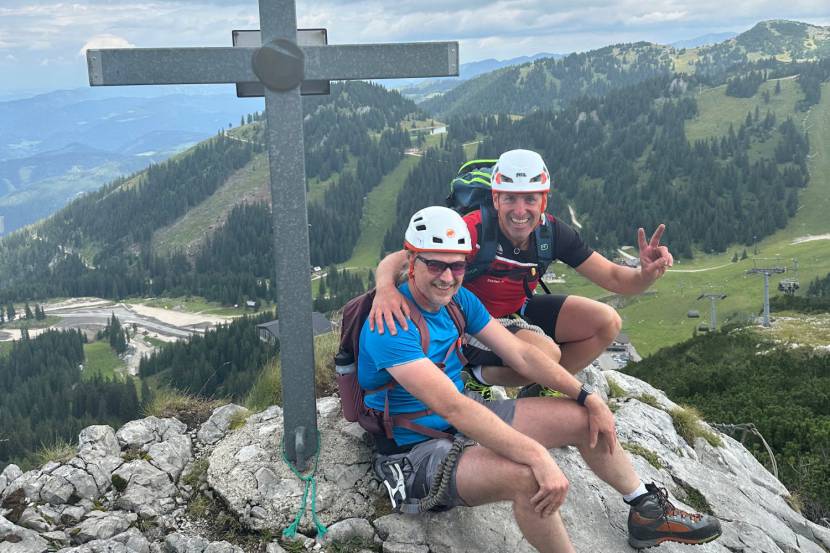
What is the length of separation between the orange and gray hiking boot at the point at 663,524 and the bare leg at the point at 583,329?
1552 mm

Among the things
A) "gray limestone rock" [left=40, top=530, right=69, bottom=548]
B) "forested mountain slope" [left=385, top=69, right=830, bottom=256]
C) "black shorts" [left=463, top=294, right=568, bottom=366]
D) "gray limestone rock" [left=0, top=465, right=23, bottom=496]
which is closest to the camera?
"gray limestone rock" [left=40, top=530, right=69, bottom=548]

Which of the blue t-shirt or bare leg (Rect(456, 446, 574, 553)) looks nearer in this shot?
bare leg (Rect(456, 446, 574, 553))

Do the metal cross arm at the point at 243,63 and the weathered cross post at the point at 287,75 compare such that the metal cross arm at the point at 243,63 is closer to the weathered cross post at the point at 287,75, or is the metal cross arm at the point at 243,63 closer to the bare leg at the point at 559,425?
the weathered cross post at the point at 287,75

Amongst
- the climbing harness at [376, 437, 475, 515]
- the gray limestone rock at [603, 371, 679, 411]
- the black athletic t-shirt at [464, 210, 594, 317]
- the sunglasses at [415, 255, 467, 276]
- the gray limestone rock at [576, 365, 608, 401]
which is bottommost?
the gray limestone rock at [603, 371, 679, 411]

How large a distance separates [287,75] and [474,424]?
356cm

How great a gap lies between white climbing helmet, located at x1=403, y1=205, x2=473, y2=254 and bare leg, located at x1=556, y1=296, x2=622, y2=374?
6.55 ft

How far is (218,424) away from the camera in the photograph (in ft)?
25.5

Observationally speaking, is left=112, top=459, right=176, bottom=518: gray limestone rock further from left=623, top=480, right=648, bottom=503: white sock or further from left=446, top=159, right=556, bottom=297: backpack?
left=623, top=480, right=648, bottom=503: white sock

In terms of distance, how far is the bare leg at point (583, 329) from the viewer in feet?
20.8

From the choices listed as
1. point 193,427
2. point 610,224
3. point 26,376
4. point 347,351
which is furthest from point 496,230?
point 610,224

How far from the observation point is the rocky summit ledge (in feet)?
17.8

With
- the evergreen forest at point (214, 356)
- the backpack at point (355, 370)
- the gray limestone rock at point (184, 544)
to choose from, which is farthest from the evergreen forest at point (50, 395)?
the backpack at point (355, 370)

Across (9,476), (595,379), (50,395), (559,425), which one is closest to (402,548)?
(559,425)

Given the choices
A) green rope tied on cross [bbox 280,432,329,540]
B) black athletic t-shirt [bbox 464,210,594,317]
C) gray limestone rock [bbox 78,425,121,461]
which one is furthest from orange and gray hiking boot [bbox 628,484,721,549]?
gray limestone rock [bbox 78,425,121,461]
